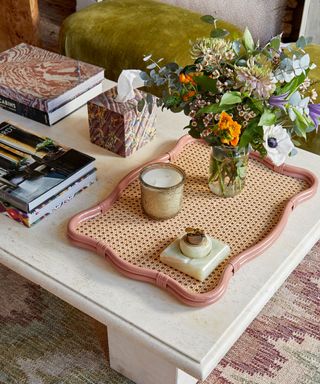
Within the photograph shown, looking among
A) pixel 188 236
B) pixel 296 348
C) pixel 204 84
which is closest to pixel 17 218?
pixel 188 236

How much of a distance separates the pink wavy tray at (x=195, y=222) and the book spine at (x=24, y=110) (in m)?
0.32

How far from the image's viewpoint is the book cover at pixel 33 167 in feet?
4.00

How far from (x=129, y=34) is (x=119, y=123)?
0.80 metres

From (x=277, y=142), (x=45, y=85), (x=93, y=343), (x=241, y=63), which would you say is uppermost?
(x=241, y=63)

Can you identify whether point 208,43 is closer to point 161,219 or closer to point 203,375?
point 161,219

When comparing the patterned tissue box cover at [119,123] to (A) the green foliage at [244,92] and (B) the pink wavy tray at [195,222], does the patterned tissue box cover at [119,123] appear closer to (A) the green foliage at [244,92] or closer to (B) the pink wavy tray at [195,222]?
(B) the pink wavy tray at [195,222]

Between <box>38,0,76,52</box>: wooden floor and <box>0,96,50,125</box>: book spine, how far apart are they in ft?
4.40

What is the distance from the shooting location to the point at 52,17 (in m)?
3.16

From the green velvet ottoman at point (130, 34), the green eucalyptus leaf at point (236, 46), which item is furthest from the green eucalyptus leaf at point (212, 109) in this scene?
the green velvet ottoman at point (130, 34)

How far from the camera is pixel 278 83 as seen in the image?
44.4 inches

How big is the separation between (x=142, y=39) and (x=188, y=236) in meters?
1.09

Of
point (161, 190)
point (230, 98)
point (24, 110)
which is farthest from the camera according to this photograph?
point (24, 110)

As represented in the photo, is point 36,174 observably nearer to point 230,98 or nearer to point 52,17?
point 230,98

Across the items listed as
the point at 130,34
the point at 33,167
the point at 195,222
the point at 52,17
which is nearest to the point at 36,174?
the point at 33,167
